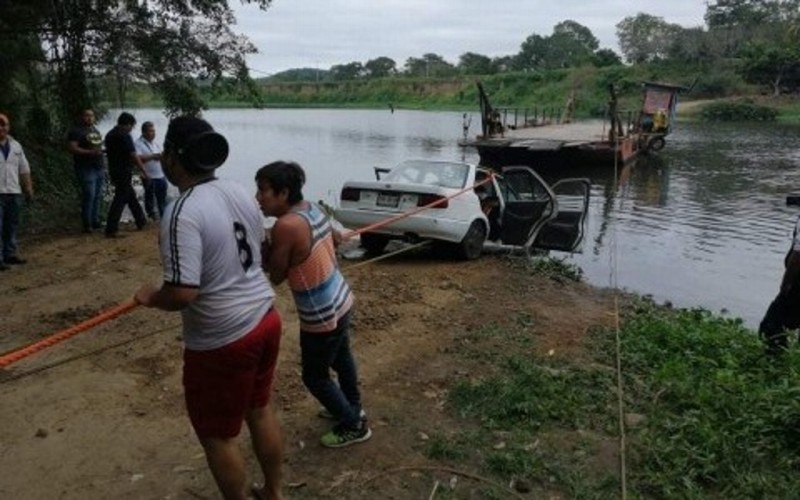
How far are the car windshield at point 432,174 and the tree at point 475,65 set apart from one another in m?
86.9

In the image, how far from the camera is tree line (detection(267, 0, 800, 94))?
59.5 m

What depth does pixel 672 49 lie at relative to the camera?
75250mm

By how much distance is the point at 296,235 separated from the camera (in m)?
3.36

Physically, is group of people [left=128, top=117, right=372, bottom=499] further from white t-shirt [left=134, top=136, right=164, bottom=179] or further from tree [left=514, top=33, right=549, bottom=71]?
tree [left=514, top=33, right=549, bottom=71]

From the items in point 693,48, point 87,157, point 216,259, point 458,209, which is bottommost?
point 458,209

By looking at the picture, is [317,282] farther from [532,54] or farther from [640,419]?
[532,54]

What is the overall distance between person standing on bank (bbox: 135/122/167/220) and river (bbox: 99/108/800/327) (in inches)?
249

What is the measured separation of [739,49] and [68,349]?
75.9 meters

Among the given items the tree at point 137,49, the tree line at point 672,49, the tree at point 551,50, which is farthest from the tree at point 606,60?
the tree at point 137,49

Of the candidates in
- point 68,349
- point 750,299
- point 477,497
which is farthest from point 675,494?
point 750,299

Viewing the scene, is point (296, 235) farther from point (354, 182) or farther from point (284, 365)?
point (354, 182)

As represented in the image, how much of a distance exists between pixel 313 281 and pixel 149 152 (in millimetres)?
7253

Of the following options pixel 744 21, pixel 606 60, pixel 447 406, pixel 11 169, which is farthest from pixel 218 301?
pixel 744 21

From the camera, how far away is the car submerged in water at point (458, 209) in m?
8.71
